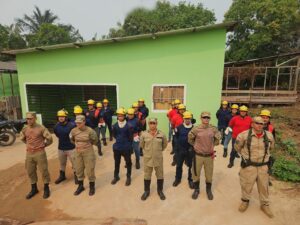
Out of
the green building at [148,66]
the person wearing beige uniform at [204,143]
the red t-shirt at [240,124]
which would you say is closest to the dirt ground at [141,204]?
the person wearing beige uniform at [204,143]

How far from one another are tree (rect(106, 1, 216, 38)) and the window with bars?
19.4 metres

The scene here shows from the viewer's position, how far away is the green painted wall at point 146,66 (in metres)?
8.02

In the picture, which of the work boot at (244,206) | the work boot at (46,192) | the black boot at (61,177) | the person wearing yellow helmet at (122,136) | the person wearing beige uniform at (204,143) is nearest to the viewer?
the work boot at (244,206)

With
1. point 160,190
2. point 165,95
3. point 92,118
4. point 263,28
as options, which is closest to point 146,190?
point 160,190

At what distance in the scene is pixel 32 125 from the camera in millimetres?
4379

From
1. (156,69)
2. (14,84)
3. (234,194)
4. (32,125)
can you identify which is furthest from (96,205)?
(14,84)

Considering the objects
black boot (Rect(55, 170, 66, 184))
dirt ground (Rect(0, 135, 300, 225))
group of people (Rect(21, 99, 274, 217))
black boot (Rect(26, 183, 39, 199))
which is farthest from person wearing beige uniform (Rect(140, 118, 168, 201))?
black boot (Rect(26, 183, 39, 199))

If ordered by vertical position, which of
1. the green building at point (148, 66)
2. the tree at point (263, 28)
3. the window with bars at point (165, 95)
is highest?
the tree at point (263, 28)

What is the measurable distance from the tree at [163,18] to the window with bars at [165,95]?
1941 cm

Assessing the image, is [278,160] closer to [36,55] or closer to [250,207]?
[250,207]

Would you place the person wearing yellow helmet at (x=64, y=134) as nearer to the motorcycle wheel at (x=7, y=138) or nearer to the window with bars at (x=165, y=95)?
the window with bars at (x=165, y=95)

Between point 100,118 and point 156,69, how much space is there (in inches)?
110

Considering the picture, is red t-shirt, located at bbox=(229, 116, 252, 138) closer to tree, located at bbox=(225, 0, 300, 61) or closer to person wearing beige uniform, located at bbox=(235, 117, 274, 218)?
person wearing beige uniform, located at bbox=(235, 117, 274, 218)

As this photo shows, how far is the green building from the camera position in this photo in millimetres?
8016
